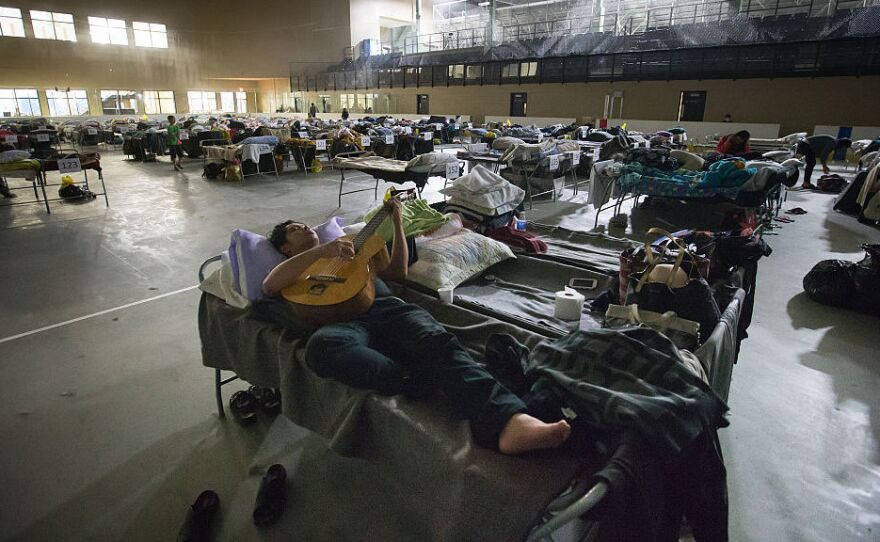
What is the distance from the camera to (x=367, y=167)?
5676mm

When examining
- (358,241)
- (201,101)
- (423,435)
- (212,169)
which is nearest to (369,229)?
(358,241)

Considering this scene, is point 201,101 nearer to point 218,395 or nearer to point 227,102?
point 227,102

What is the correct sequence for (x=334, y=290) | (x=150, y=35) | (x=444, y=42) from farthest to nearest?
(x=150, y=35), (x=444, y=42), (x=334, y=290)

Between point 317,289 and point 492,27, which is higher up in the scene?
point 492,27

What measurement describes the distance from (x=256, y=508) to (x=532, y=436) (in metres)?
0.97

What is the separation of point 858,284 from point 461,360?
308cm

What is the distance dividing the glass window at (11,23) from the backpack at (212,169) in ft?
67.5

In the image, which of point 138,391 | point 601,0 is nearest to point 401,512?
point 138,391

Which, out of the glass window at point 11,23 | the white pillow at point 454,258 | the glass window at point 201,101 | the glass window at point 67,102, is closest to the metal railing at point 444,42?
the glass window at point 201,101

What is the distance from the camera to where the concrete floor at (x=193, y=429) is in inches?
62.2

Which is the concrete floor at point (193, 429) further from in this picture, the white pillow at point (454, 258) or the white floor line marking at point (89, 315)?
the white pillow at point (454, 258)

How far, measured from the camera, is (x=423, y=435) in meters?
1.30

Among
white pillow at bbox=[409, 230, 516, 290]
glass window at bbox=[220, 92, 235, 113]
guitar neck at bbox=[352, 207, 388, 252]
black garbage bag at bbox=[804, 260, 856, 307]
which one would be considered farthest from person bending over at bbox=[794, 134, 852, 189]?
glass window at bbox=[220, 92, 235, 113]

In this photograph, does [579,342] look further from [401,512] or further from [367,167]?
[367,167]
